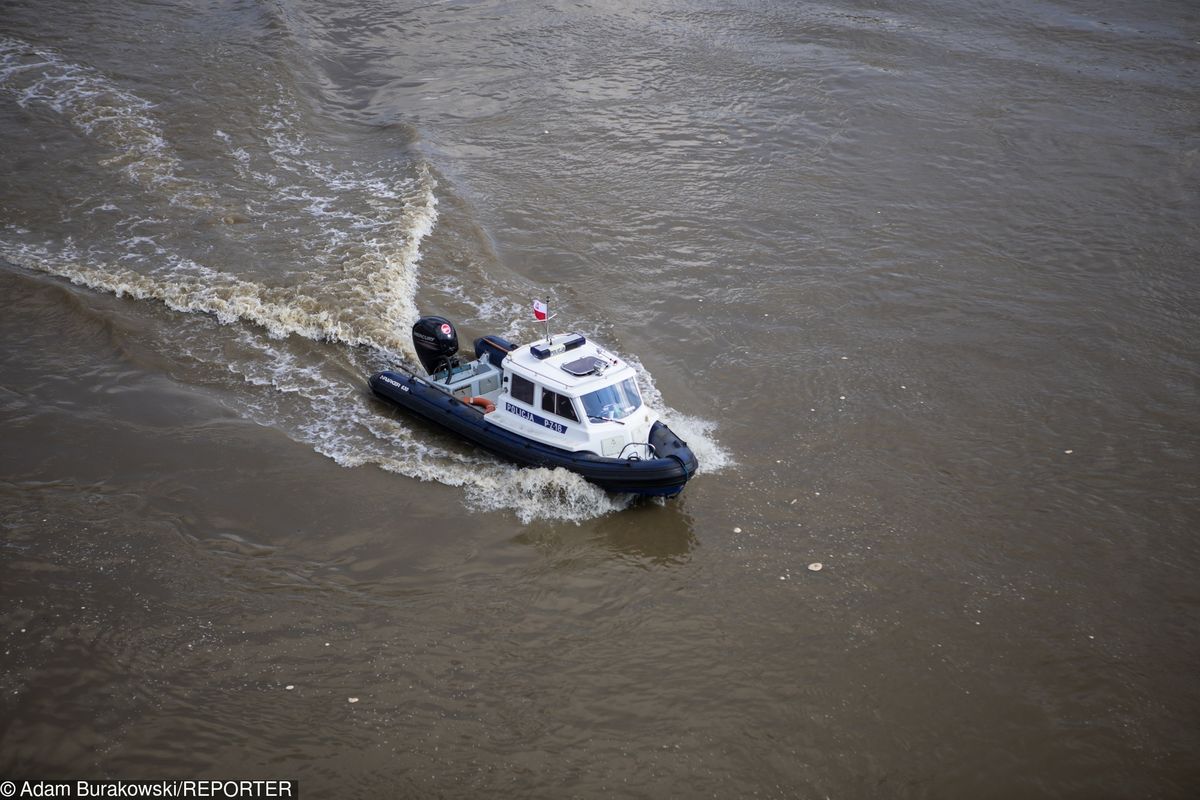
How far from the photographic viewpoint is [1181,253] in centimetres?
1634

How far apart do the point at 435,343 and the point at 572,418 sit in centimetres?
261

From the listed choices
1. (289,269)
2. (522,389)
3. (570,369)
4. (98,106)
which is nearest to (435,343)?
(522,389)

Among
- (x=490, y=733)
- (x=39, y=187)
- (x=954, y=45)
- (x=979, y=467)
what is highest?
(x=954, y=45)

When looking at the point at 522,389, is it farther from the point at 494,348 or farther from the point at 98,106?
the point at 98,106

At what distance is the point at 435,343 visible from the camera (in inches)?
504

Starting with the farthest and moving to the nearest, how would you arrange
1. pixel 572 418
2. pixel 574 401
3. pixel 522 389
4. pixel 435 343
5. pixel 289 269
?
pixel 289 269 → pixel 435 343 → pixel 522 389 → pixel 572 418 → pixel 574 401

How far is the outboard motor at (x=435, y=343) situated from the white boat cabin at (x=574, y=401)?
1191 millimetres

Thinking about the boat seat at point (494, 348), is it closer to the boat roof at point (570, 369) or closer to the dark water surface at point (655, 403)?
the boat roof at point (570, 369)

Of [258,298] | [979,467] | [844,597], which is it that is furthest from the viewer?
[258,298]

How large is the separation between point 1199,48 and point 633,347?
19.2 meters

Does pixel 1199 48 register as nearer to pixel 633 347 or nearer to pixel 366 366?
pixel 633 347

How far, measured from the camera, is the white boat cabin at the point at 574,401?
37.1ft

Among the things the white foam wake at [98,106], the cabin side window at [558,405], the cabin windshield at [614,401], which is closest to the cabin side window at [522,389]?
the cabin side window at [558,405]

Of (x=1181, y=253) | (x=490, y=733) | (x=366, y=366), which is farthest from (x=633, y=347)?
(x=1181, y=253)
